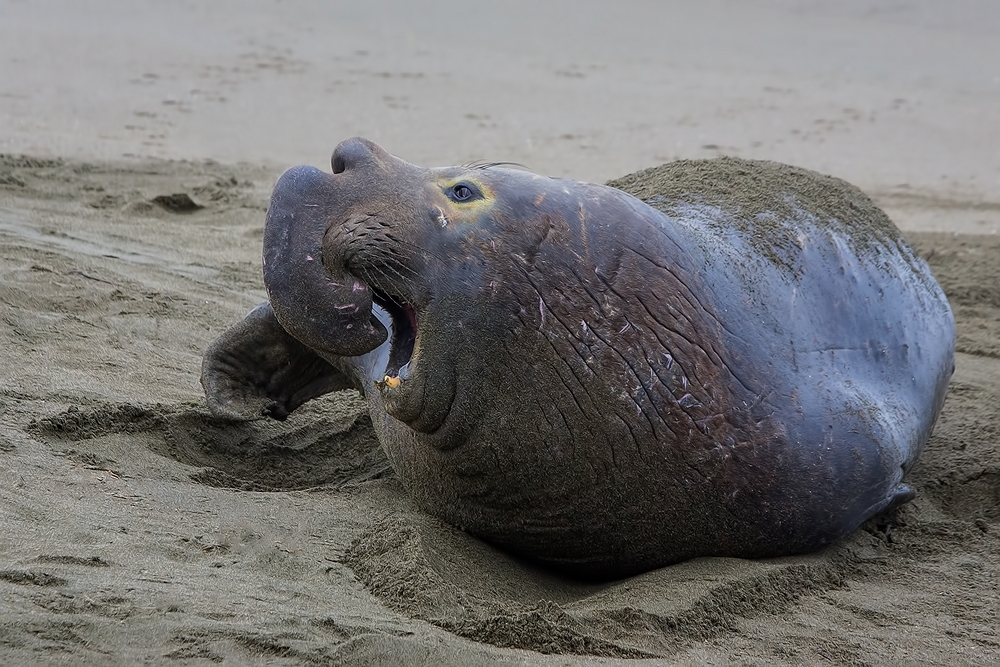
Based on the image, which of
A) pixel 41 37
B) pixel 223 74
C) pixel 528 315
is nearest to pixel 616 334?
pixel 528 315

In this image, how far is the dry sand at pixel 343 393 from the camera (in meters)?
2.67

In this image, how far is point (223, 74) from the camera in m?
10.2

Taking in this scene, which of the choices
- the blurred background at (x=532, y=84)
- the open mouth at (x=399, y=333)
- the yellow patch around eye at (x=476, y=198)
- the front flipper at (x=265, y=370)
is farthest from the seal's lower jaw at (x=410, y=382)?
the blurred background at (x=532, y=84)

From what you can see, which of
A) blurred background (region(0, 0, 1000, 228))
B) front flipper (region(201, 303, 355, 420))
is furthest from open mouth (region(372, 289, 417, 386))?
blurred background (region(0, 0, 1000, 228))

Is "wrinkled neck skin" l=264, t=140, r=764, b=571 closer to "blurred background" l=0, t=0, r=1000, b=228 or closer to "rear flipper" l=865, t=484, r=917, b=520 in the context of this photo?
"rear flipper" l=865, t=484, r=917, b=520

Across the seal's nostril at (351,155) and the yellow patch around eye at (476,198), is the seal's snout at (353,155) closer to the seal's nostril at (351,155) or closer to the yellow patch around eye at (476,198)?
the seal's nostril at (351,155)

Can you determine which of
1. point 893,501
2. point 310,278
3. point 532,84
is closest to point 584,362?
point 310,278

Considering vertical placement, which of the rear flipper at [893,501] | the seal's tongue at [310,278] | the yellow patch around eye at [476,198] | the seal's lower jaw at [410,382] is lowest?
the rear flipper at [893,501]

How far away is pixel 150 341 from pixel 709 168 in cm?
201

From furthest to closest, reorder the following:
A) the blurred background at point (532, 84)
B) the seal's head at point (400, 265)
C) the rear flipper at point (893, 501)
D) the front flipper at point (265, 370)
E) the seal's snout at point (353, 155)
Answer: the blurred background at point (532, 84)
the front flipper at point (265, 370)
the rear flipper at point (893, 501)
the seal's snout at point (353, 155)
the seal's head at point (400, 265)

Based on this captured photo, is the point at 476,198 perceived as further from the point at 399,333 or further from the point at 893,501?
the point at 893,501

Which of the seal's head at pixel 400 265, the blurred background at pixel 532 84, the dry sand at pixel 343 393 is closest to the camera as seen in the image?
the dry sand at pixel 343 393

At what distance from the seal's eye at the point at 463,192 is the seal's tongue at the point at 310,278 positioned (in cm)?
26

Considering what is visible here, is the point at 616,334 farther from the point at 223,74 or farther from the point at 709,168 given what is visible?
the point at 223,74
